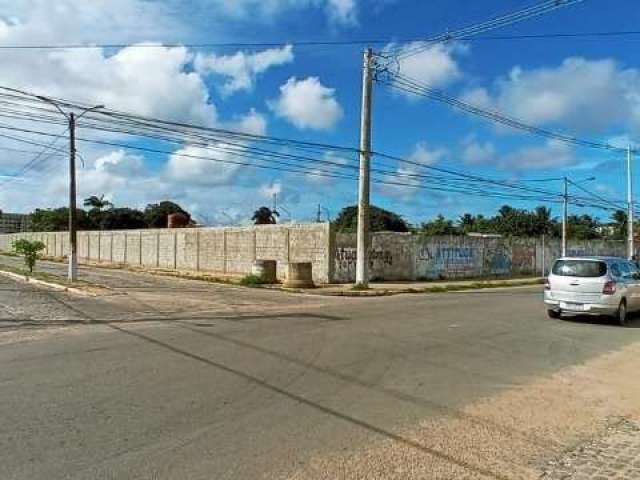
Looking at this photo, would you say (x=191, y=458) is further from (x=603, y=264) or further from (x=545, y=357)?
(x=603, y=264)

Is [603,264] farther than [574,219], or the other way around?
[574,219]

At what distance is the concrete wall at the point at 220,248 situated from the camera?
1294 inches

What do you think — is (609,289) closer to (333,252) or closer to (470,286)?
(470,286)

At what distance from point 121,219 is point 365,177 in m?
Answer: 95.8

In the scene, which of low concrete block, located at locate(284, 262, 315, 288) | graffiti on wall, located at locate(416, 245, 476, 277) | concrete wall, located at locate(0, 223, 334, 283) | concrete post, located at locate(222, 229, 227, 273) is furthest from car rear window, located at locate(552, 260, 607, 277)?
concrete post, located at locate(222, 229, 227, 273)

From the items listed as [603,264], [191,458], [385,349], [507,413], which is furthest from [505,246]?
[191,458]

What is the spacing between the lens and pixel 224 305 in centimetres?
1988

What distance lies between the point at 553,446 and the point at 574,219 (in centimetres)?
10870

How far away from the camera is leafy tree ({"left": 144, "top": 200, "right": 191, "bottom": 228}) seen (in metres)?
119

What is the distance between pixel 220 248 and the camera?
137 ft

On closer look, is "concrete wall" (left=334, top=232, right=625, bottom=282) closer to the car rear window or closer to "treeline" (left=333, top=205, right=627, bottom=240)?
the car rear window

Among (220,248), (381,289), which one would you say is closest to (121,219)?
(220,248)

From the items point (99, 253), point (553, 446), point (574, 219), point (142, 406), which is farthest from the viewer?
point (574, 219)

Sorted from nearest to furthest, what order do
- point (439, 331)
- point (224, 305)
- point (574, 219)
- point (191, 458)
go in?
point (191, 458) → point (439, 331) → point (224, 305) → point (574, 219)
